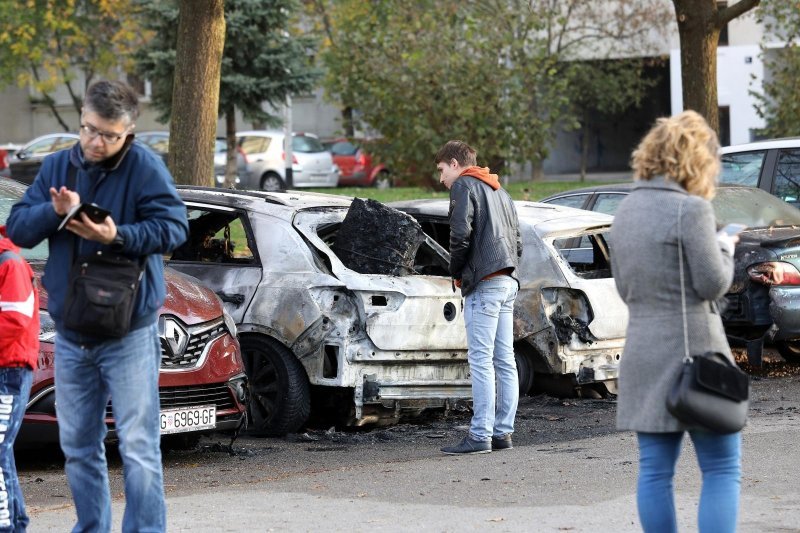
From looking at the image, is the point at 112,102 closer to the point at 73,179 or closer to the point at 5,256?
the point at 73,179

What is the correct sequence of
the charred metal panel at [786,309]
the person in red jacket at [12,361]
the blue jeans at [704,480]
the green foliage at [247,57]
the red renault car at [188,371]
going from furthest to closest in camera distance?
1. the green foliage at [247,57]
2. the charred metal panel at [786,309]
3. the red renault car at [188,371]
4. the person in red jacket at [12,361]
5. the blue jeans at [704,480]

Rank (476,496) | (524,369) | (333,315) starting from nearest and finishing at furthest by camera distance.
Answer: (476,496)
(333,315)
(524,369)

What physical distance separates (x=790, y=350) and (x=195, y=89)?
641 cm

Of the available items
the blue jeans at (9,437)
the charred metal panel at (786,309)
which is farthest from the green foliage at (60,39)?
the blue jeans at (9,437)

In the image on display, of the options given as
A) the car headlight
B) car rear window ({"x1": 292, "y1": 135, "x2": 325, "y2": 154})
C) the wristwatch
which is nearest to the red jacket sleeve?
the wristwatch

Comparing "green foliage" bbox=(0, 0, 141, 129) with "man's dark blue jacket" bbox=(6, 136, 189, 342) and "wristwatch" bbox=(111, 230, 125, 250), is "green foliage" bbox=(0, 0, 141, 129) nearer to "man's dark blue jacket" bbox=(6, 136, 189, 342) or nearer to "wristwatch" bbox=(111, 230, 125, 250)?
"man's dark blue jacket" bbox=(6, 136, 189, 342)

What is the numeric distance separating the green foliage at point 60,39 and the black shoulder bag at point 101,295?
96.4 ft

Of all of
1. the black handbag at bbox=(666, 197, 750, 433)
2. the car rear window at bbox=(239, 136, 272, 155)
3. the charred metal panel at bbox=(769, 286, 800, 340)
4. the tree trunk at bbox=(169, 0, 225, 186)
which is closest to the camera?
the black handbag at bbox=(666, 197, 750, 433)

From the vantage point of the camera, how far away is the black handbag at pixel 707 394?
439 cm

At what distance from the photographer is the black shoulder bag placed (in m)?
4.61

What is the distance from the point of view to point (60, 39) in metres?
39.2

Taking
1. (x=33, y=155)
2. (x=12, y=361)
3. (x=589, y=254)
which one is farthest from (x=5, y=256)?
(x=33, y=155)

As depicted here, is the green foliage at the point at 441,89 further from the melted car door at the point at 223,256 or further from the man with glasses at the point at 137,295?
the man with glasses at the point at 137,295

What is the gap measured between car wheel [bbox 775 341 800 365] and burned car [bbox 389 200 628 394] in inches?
105
